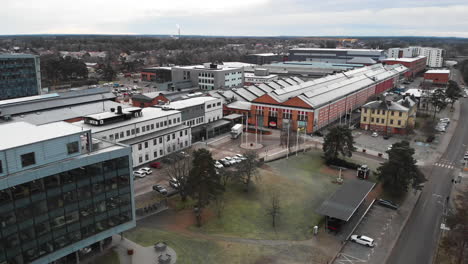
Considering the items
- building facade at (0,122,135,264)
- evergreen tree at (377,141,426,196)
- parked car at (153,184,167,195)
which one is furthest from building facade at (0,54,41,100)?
evergreen tree at (377,141,426,196)

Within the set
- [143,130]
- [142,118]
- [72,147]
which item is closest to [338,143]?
[143,130]

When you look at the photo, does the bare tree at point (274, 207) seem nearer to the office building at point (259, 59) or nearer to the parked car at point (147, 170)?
the parked car at point (147, 170)

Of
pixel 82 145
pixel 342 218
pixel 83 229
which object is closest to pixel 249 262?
pixel 342 218

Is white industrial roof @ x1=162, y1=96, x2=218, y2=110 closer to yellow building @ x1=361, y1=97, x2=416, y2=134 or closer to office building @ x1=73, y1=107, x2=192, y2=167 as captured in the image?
office building @ x1=73, y1=107, x2=192, y2=167

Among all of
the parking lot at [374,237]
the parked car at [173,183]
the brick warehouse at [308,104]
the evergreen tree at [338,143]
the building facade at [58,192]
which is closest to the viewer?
the building facade at [58,192]

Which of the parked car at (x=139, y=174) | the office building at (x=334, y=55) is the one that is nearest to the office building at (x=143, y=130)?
the parked car at (x=139, y=174)

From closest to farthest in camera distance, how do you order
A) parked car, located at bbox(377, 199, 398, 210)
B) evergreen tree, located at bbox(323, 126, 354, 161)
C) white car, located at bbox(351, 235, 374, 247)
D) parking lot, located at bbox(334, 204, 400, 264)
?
parking lot, located at bbox(334, 204, 400, 264), white car, located at bbox(351, 235, 374, 247), parked car, located at bbox(377, 199, 398, 210), evergreen tree, located at bbox(323, 126, 354, 161)

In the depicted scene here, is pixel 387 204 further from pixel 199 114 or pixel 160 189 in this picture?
pixel 199 114
